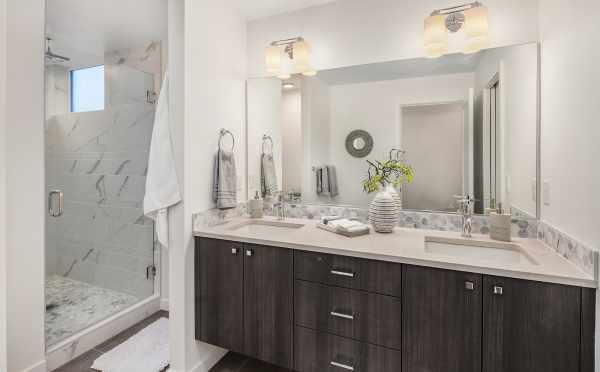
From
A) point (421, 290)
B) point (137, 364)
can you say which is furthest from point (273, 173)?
point (137, 364)

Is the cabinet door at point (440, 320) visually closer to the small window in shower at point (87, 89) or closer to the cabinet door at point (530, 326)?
the cabinet door at point (530, 326)

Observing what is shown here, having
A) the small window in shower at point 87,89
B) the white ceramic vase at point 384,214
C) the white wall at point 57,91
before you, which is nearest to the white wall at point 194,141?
the white ceramic vase at point 384,214

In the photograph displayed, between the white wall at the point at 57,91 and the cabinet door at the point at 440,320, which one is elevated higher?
the white wall at the point at 57,91

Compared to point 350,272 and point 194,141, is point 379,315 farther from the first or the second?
point 194,141

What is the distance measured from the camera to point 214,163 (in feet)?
6.58

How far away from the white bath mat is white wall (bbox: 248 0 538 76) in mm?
2173

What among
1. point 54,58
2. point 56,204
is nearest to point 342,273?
point 56,204

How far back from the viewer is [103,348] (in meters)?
2.14

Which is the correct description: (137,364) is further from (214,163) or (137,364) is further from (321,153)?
(321,153)

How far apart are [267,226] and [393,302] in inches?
42.2

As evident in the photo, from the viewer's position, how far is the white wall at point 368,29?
172cm

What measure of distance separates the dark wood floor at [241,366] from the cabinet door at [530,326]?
1.28 metres

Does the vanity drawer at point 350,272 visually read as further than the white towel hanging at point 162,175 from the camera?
No

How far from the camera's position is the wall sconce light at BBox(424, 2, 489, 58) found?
5.60ft
